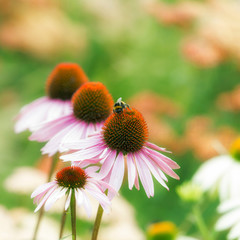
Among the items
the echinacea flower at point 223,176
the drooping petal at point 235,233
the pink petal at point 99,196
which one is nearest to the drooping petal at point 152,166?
the pink petal at point 99,196

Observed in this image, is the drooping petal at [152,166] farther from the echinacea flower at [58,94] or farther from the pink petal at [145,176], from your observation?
the echinacea flower at [58,94]

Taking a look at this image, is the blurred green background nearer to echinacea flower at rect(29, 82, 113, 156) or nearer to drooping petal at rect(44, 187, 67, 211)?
echinacea flower at rect(29, 82, 113, 156)

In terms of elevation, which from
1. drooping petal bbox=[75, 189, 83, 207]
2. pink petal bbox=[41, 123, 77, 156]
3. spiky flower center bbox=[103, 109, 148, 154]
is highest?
spiky flower center bbox=[103, 109, 148, 154]

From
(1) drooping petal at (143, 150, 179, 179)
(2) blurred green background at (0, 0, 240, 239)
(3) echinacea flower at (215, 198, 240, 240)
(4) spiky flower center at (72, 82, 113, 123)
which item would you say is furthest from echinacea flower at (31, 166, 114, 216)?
(2) blurred green background at (0, 0, 240, 239)

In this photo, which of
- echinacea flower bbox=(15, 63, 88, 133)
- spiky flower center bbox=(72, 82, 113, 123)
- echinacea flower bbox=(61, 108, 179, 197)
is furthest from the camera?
echinacea flower bbox=(15, 63, 88, 133)

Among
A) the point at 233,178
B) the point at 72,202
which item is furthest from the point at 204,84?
the point at 72,202

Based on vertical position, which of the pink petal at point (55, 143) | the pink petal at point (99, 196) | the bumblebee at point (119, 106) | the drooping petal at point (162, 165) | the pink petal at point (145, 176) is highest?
the bumblebee at point (119, 106)
